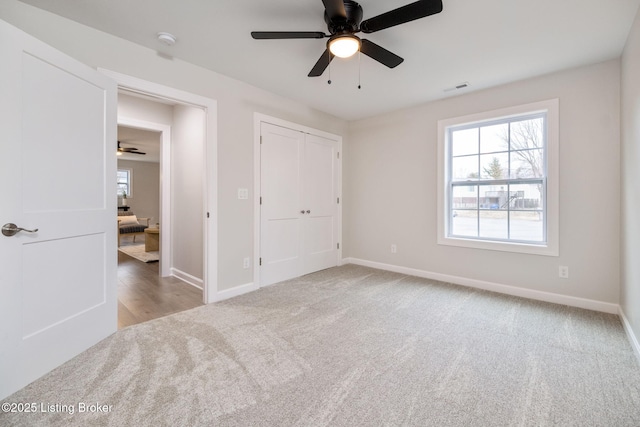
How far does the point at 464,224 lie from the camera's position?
12.4 feet

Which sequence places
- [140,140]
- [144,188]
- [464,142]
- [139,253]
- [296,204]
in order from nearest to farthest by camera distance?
[464,142] < [296,204] < [139,253] < [140,140] < [144,188]

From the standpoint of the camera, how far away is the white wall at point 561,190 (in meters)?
2.77

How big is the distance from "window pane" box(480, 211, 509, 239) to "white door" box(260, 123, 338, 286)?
212 centimetres

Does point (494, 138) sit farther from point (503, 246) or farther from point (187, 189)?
point (187, 189)

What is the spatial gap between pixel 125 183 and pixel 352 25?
1035 centimetres

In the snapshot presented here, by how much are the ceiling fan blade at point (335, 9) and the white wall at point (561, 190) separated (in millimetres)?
2537

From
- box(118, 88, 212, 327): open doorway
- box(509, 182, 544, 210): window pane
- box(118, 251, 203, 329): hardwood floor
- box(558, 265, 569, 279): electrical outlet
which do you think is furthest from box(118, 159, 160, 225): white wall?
box(558, 265, 569, 279): electrical outlet

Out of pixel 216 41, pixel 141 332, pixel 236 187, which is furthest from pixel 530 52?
pixel 141 332

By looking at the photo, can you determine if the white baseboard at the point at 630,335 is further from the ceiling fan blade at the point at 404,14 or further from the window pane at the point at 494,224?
the ceiling fan blade at the point at 404,14

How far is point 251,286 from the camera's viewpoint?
344 centimetres

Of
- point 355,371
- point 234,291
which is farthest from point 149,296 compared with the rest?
point 355,371

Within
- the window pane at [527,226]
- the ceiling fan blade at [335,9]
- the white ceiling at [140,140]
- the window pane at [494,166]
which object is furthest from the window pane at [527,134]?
the white ceiling at [140,140]

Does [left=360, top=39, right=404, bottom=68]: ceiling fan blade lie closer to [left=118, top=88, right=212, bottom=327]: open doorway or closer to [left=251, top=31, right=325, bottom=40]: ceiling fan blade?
[left=251, top=31, right=325, bottom=40]: ceiling fan blade

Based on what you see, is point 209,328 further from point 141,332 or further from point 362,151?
point 362,151
